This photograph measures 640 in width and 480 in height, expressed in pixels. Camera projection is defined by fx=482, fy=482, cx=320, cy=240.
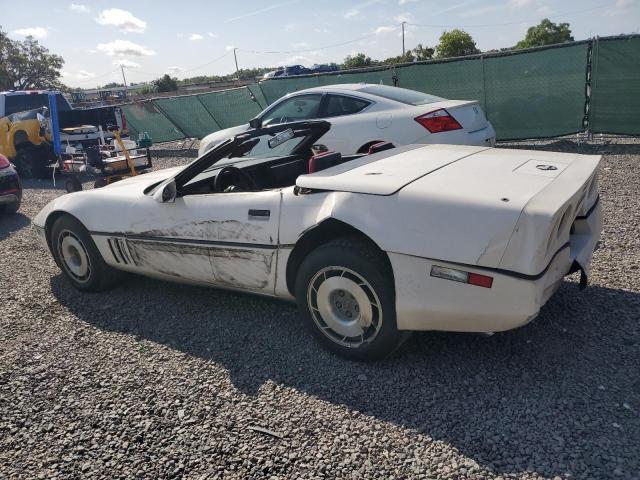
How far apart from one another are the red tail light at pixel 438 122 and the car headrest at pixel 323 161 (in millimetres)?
3224

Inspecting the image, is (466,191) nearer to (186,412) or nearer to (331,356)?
(331,356)

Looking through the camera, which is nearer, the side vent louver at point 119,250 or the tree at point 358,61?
the side vent louver at point 119,250

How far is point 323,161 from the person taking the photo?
3367 mm

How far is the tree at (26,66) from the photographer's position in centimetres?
4866

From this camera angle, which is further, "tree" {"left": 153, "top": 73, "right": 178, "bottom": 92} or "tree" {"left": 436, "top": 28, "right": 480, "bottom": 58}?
"tree" {"left": 153, "top": 73, "right": 178, "bottom": 92}

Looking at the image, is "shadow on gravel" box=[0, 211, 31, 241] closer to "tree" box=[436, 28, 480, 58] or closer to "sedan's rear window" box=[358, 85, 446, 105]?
"sedan's rear window" box=[358, 85, 446, 105]

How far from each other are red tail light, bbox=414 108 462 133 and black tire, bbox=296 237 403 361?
4.00 metres

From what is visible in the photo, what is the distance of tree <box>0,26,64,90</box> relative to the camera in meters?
48.7

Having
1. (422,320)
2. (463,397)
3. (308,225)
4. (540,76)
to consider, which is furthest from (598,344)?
(540,76)

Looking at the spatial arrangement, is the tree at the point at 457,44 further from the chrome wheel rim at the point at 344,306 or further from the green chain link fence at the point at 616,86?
the chrome wheel rim at the point at 344,306

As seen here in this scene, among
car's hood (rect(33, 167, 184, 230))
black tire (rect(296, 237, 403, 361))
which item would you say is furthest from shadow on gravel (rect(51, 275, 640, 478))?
car's hood (rect(33, 167, 184, 230))

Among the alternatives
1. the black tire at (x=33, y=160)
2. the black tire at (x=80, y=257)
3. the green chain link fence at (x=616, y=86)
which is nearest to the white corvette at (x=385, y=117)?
the black tire at (x=80, y=257)

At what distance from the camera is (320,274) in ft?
9.52

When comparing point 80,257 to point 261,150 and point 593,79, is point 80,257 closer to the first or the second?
point 261,150
